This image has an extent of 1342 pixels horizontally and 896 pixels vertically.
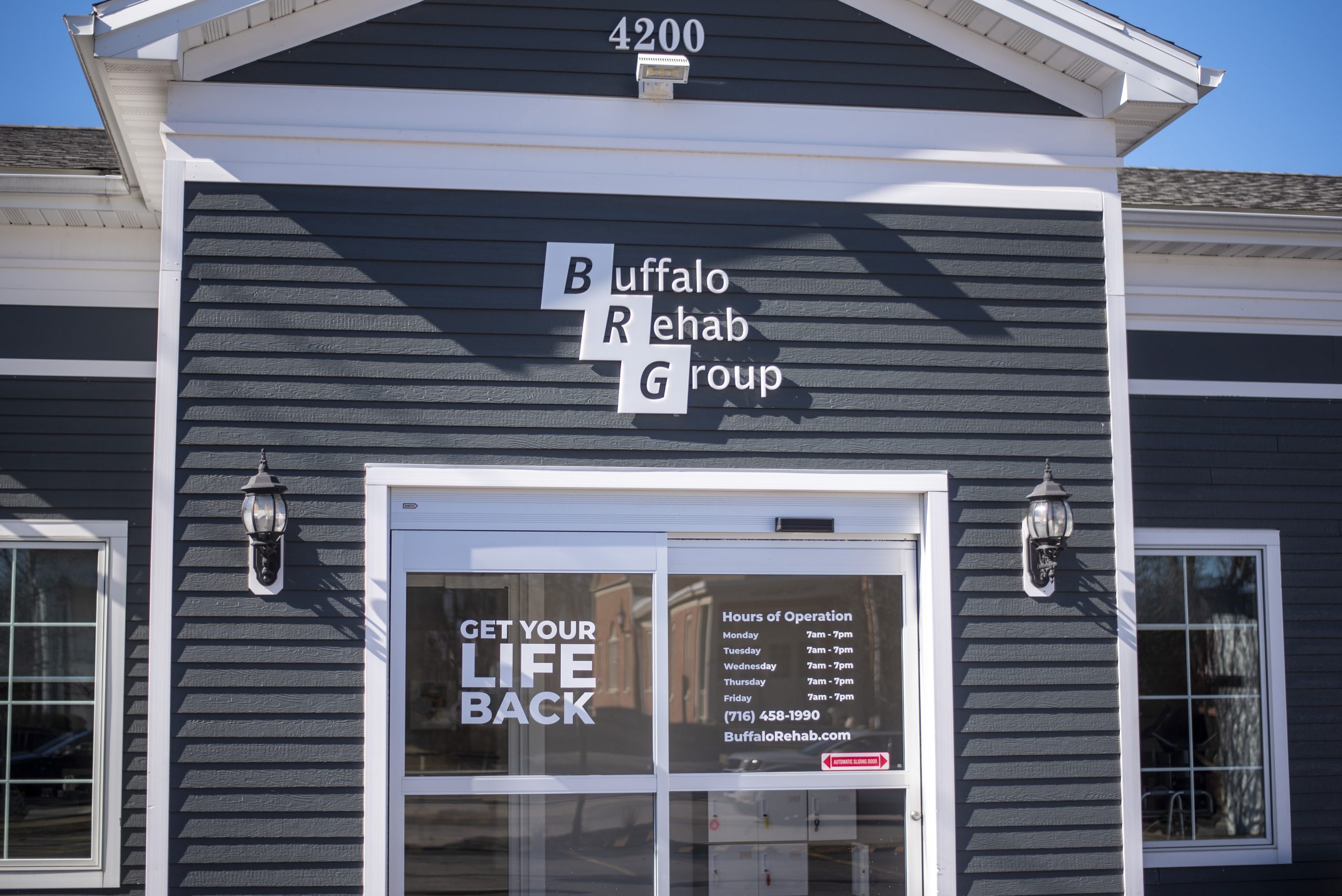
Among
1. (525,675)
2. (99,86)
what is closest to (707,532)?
(525,675)

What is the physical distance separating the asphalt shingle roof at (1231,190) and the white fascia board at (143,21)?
5.07 meters

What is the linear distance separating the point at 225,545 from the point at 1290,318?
615 cm

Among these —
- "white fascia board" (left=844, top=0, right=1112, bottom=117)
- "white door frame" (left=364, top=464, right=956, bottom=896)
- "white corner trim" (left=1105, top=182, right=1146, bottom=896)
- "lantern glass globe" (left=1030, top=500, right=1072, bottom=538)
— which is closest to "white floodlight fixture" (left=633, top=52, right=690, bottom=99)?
"white fascia board" (left=844, top=0, right=1112, bottom=117)

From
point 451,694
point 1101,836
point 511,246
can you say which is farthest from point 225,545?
point 1101,836

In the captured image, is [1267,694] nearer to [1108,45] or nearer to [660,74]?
[1108,45]

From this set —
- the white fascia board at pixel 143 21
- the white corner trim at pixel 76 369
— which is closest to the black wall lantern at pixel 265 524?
the white corner trim at pixel 76 369

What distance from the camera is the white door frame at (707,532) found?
5273 millimetres

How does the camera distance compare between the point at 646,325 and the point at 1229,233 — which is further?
the point at 1229,233

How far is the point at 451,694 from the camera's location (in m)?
5.42

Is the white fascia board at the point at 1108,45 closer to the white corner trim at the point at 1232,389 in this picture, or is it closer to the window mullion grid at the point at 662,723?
the white corner trim at the point at 1232,389

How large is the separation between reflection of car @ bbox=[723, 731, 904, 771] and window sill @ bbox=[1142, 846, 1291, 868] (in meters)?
2.01

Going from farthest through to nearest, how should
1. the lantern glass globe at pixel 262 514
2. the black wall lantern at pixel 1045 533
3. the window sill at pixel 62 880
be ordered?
the window sill at pixel 62 880, the black wall lantern at pixel 1045 533, the lantern glass globe at pixel 262 514

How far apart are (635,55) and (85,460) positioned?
366 centimetres

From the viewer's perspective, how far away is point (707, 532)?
5652 millimetres
